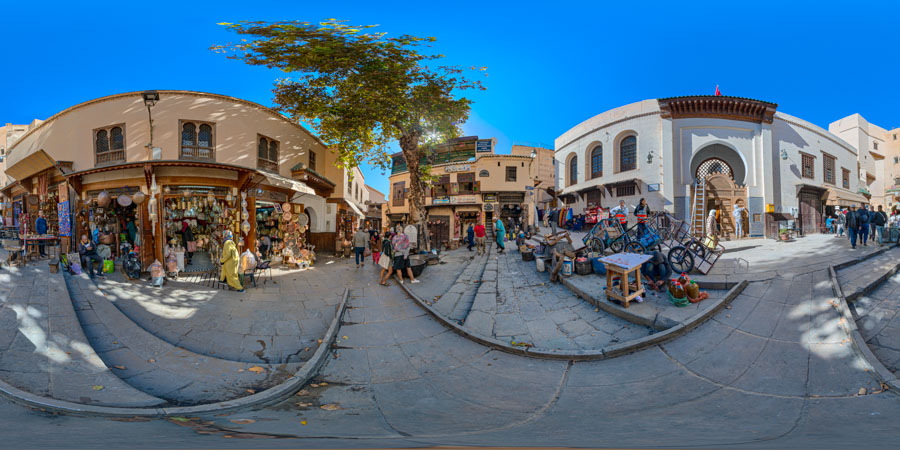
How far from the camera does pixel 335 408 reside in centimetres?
361

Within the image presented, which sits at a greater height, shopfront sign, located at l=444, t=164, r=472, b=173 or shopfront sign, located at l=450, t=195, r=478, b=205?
shopfront sign, located at l=444, t=164, r=472, b=173

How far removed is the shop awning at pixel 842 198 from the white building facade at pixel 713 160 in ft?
0.89

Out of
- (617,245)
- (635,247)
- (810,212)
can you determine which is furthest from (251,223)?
(810,212)

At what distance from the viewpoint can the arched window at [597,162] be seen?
1961 cm

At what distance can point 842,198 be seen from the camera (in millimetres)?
19953

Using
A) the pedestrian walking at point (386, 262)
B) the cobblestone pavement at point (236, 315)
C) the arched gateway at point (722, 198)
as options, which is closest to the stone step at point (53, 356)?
the cobblestone pavement at point (236, 315)

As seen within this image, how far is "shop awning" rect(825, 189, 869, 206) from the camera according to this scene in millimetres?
19317

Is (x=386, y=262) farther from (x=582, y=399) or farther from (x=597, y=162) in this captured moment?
(x=597, y=162)

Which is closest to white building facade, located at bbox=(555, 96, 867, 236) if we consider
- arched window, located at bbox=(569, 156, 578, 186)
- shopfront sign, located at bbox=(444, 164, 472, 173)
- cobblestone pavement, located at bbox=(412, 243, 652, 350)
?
arched window, located at bbox=(569, 156, 578, 186)

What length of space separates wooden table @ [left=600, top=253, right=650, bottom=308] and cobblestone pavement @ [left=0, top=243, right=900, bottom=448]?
106cm

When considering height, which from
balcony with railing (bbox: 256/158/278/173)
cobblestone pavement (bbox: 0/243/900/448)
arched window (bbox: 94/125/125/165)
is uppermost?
arched window (bbox: 94/125/125/165)

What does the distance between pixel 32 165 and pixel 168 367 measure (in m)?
15.1

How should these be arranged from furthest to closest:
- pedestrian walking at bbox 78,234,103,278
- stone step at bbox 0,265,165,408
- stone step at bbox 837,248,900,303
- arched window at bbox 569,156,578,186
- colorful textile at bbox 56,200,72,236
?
arched window at bbox 569,156,578,186
colorful textile at bbox 56,200,72,236
pedestrian walking at bbox 78,234,103,278
stone step at bbox 837,248,900,303
stone step at bbox 0,265,165,408

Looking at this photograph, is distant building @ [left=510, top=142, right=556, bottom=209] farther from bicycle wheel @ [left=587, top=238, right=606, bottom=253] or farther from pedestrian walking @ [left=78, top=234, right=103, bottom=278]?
pedestrian walking @ [left=78, top=234, right=103, bottom=278]
